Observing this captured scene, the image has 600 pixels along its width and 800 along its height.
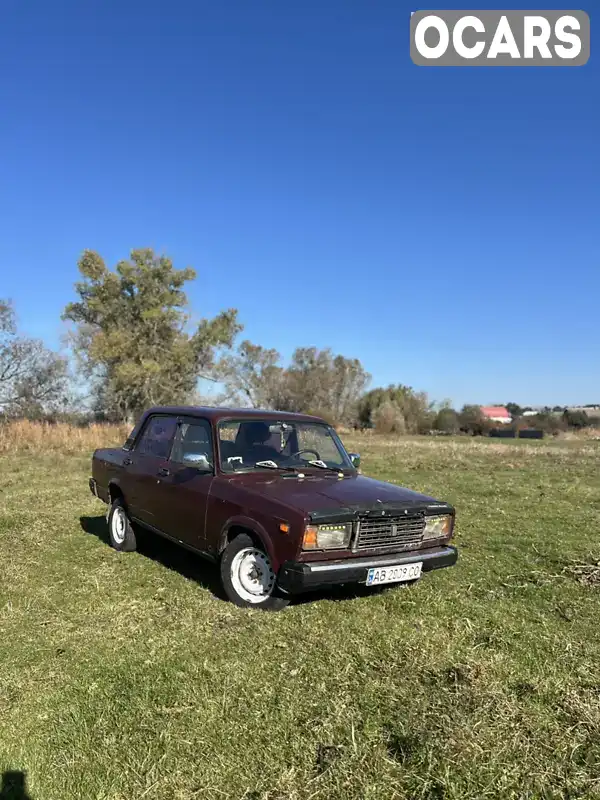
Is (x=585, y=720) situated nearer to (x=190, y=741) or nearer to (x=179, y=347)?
(x=190, y=741)

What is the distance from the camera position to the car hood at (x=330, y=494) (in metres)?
4.62

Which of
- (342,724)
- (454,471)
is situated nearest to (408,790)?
(342,724)

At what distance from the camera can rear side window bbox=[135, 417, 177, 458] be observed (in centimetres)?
661

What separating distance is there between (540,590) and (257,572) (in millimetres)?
2841

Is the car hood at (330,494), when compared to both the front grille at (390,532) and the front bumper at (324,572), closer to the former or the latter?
the front grille at (390,532)

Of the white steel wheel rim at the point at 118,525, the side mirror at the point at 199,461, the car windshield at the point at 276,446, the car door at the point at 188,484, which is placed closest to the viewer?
the car door at the point at 188,484

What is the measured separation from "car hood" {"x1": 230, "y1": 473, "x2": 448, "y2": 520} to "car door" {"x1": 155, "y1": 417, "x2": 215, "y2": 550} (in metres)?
0.42

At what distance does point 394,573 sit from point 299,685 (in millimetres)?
1474

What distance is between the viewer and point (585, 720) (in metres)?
3.14

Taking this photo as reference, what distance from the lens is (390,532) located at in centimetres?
486

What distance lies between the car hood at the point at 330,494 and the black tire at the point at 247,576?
47 cm

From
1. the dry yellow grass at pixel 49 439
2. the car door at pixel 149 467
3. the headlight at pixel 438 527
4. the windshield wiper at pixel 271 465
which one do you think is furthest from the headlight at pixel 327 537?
the dry yellow grass at pixel 49 439

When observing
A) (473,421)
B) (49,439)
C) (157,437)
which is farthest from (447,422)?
(157,437)

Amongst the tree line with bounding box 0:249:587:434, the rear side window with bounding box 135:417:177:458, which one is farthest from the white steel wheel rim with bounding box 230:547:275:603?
Answer: the tree line with bounding box 0:249:587:434
